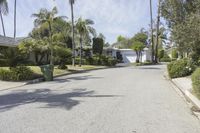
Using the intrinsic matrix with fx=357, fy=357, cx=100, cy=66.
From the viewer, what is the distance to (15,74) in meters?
24.0

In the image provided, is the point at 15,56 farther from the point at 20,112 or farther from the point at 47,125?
the point at 47,125

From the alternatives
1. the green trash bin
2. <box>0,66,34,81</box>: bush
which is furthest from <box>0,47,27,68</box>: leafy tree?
the green trash bin

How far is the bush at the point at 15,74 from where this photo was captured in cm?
2397

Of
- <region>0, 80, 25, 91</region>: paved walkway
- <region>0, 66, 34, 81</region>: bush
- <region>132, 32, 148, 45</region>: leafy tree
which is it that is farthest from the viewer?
<region>132, 32, 148, 45</region>: leafy tree

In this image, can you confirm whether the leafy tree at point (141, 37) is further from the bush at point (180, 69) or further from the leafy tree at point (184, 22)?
the bush at point (180, 69)

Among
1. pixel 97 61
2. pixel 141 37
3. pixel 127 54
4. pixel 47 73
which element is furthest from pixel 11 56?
pixel 141 37

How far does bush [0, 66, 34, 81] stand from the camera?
23969 mm

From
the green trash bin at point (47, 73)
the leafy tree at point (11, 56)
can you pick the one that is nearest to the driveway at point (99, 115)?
the green trash bin at point (47, 73)

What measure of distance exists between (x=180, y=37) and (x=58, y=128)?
55.7ft

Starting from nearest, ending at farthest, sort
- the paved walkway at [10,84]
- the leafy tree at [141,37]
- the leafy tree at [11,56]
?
the paved walkway at [10,84], the leafy tree at [11,56], the leafy tree at [141,37]

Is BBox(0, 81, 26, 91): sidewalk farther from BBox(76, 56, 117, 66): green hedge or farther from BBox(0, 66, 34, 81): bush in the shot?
BBox(76, 56, 117, 66): green hedge

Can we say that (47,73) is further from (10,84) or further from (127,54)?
(127,54)

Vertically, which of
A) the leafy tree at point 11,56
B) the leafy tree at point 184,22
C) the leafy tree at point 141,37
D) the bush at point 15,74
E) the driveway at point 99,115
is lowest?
the driveway at point 99,115

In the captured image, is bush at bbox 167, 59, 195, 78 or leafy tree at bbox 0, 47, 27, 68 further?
leafy tree at bbox 0, 47, 27, 68
